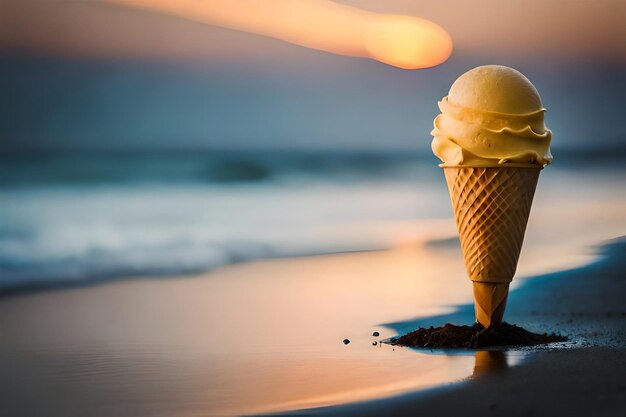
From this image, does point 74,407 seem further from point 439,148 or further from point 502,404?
point 439,148

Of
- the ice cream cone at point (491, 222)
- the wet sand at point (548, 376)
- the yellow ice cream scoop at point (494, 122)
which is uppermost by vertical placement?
the yellow ice cream scoop at point (494, 122)

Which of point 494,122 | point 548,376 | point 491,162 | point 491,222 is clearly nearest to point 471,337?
point 491,222

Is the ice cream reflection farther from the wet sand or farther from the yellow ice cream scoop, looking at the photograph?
the yellow ice cream scoop

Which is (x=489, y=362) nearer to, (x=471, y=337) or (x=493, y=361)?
(x=493, y=361)

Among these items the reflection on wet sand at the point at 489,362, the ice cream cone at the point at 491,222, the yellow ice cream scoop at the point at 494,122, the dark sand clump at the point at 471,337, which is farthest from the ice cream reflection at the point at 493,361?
the yellow ice cream scoop at the point at 494,122

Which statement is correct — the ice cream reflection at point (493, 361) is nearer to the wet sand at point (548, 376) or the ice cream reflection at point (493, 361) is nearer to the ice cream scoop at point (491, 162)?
the wet sand at point (548, 376)
